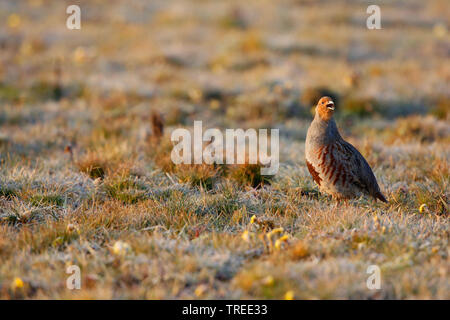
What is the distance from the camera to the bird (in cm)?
511

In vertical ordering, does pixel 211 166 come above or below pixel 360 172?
below

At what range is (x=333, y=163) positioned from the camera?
200 inches

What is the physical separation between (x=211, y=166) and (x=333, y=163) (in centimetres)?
173

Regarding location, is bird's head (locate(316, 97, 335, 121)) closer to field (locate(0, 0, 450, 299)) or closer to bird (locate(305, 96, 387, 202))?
bird (locate(305, 96, 387, 202))

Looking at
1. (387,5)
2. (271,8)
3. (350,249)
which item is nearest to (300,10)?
(271,8)

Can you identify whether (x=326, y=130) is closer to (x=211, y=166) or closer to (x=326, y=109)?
(x=326, y=109)

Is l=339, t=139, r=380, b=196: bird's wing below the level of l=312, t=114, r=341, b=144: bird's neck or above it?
below

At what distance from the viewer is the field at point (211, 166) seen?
12.6ft

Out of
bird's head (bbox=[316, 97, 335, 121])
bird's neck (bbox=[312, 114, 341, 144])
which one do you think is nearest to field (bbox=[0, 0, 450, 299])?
bird's neck (bbox=[312, 114, 341, 144])

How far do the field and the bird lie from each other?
232 mm

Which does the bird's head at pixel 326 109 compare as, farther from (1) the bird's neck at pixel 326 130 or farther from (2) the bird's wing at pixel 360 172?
(2) the bird's wing at pixel 360 172

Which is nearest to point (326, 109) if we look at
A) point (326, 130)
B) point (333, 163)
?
point (326, 130)
